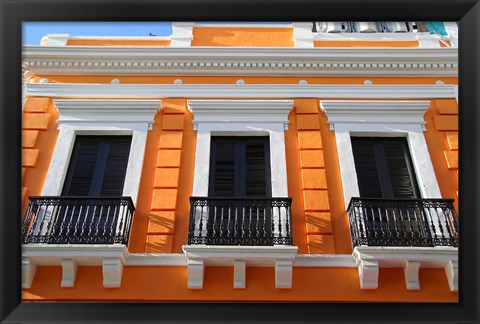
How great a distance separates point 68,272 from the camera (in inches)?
301

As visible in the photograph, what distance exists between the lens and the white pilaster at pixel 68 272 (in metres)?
7.61

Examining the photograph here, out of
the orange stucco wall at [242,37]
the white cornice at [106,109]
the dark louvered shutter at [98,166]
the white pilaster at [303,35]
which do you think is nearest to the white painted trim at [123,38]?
the orange stucco wall at [242,37]

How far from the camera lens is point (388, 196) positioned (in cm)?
884

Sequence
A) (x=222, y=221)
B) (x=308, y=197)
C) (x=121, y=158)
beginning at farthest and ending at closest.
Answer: (x=121, y=158) → (x=308, y=197) → (x=222, y=221)

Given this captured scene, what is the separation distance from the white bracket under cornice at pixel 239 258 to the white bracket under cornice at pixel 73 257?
3.43ft

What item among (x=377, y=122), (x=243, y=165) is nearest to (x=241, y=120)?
(x=243, y=165)

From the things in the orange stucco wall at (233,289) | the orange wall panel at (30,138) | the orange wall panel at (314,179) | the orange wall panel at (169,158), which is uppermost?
the orange wall panel at (30,138)

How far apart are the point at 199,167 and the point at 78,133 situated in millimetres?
2486

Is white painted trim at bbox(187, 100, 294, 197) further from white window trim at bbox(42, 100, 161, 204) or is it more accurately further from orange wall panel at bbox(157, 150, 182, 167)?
white window trim at bbox(42, 100, 161, 204)

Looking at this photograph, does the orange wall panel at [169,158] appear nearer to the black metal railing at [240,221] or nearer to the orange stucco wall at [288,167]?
the orange stucco wall at [288,167]

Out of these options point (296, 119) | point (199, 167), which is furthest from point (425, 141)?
point (199, 167)

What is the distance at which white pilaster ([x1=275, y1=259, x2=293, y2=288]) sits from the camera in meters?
7.61

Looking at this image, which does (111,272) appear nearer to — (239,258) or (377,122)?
(239,258)
